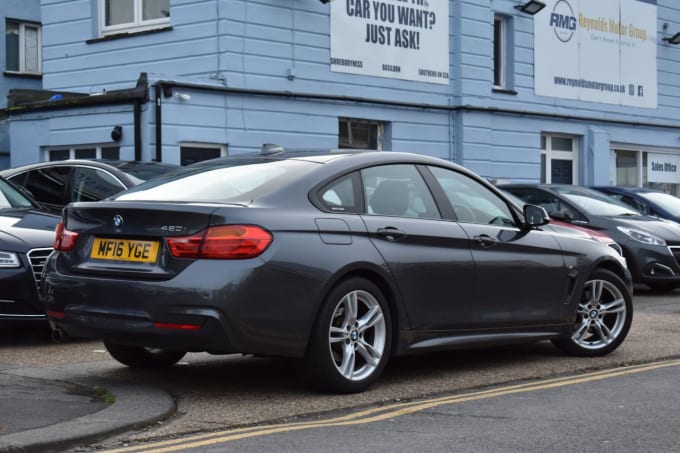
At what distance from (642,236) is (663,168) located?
13.1 m

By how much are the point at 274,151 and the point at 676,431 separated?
3281 millimetres

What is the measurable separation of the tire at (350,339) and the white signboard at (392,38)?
12508mm

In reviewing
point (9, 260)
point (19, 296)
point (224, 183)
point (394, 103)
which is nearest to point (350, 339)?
point (224, 183)

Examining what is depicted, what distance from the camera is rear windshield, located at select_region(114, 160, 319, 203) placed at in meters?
6.77

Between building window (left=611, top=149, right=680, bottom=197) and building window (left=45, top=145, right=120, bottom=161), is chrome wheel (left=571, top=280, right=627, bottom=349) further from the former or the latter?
building window (left=611, top=149, right=680, bottom=197)

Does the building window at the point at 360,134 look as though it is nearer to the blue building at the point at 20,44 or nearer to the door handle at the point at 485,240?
the blue building at the point at 20,44

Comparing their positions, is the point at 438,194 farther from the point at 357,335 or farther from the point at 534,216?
the point at 357,335

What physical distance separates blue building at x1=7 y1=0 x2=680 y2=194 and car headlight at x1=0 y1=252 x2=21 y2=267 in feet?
26.7

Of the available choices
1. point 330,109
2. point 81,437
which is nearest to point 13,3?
point 330,109

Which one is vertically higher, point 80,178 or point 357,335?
point 80,178

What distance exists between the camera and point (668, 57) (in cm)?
2623

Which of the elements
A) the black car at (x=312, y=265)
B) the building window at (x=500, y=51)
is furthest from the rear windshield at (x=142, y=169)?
the building window at (x=500, y=51)

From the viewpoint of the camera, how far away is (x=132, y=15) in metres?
19.1

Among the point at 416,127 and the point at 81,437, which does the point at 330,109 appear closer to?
the point at 416,127
